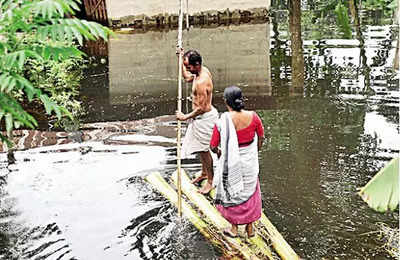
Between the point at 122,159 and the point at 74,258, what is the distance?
2853 mm

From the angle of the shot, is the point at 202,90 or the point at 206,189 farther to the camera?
the point at 206,189

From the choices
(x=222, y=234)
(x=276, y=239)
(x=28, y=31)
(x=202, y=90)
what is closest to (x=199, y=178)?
(x=202, y=90)

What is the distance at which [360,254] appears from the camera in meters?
5.61

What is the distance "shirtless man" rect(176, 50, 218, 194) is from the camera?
6.23 meters

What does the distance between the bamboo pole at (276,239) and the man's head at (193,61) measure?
1.71 meters

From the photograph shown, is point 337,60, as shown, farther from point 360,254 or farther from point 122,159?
point 360,254

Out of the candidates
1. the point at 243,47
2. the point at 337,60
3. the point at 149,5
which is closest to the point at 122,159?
the point at 337,60

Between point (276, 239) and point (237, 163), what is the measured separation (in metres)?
0.78

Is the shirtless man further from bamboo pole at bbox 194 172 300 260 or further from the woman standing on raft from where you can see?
bamboo pole at bbox 194 172 300 260

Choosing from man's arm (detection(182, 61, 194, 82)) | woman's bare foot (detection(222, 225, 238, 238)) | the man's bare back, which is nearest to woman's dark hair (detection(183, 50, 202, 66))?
the man's bare back

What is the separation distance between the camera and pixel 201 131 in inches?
258

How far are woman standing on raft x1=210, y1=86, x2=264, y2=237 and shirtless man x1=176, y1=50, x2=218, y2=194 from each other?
2.77ft

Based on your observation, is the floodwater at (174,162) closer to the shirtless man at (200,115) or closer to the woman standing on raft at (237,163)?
the woman standing on raft at (237,163)

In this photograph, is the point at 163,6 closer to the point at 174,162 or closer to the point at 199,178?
the point at 174,162
